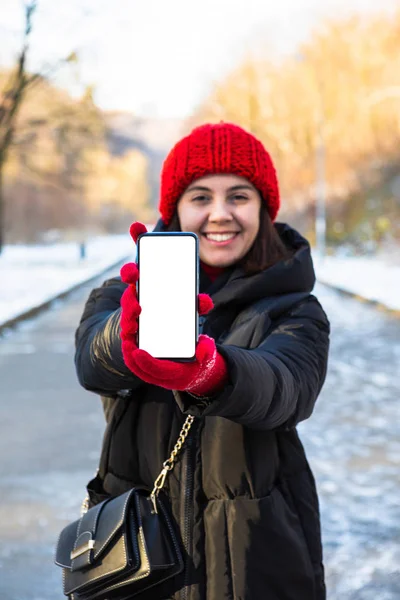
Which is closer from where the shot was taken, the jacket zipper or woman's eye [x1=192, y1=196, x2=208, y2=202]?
the jacket zipper

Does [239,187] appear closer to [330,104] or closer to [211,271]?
[211,271]

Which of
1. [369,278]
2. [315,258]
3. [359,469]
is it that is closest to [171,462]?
[359,469]

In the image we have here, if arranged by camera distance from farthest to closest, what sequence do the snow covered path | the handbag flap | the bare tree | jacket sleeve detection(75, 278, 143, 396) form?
1. the bare tree
2. the snow covered path
3. the handbag flap
4. jacket sleeve detection(75, 278, 143, 396)

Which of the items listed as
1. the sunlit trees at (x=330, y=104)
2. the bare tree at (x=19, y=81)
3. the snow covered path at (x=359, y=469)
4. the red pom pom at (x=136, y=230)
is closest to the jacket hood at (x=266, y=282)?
the red pom pom at (x=136, y=230)

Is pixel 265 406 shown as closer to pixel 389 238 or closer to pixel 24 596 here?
pixel 24 596

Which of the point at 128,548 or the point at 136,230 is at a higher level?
the point at 136,230

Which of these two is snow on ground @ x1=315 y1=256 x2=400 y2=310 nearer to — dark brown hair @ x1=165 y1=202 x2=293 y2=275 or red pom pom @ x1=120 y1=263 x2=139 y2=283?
dark brown hair @ x1=165 y1=202 x2=293 y2=275

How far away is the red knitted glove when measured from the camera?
140cm

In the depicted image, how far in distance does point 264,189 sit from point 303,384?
589mm

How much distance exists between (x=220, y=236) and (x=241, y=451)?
0.55 meters

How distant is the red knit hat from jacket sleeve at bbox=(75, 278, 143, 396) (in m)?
0.32

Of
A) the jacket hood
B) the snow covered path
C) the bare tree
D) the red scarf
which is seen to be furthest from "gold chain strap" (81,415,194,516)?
the bare tree

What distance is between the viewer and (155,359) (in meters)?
1.40

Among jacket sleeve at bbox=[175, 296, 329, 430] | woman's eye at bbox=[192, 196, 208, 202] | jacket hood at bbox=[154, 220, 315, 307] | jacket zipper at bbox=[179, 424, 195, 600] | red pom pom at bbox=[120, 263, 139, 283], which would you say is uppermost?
woman's eye at bbox=[192, 196, 208, 202]
